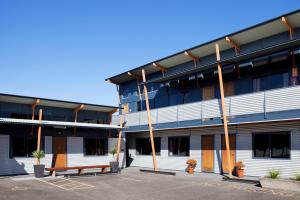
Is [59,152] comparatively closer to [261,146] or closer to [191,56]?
[191,56]

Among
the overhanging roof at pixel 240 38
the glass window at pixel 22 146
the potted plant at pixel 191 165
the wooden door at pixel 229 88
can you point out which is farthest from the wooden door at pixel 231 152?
the glass window at pixel 22 146

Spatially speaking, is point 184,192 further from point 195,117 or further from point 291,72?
point 291,72

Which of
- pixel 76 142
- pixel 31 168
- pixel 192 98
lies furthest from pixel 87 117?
pixel 192 98

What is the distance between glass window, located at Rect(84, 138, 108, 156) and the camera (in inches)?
1076

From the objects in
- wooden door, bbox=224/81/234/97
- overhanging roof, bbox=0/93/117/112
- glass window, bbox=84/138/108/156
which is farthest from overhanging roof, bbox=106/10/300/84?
glass window, bbox=84/138/108/156

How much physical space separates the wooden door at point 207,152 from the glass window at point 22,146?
12660 mm

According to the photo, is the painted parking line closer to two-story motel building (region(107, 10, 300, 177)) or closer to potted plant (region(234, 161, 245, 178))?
two-story motel building (region(107, 10, 300, 177))

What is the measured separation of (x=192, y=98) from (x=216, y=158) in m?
5.14

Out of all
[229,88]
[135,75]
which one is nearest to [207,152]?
[229,88]

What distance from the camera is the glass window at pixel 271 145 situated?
59.9 feet

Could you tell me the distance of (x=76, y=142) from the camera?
26.5 metres

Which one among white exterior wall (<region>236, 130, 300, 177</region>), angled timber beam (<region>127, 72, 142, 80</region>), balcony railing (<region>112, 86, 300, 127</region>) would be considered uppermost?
angled timber beam (<region>127, 72, 142, 80</region>)

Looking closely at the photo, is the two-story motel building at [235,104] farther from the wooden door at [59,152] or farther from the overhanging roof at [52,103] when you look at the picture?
the wooden door at [59,152]

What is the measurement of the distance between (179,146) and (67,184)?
33.0ft
